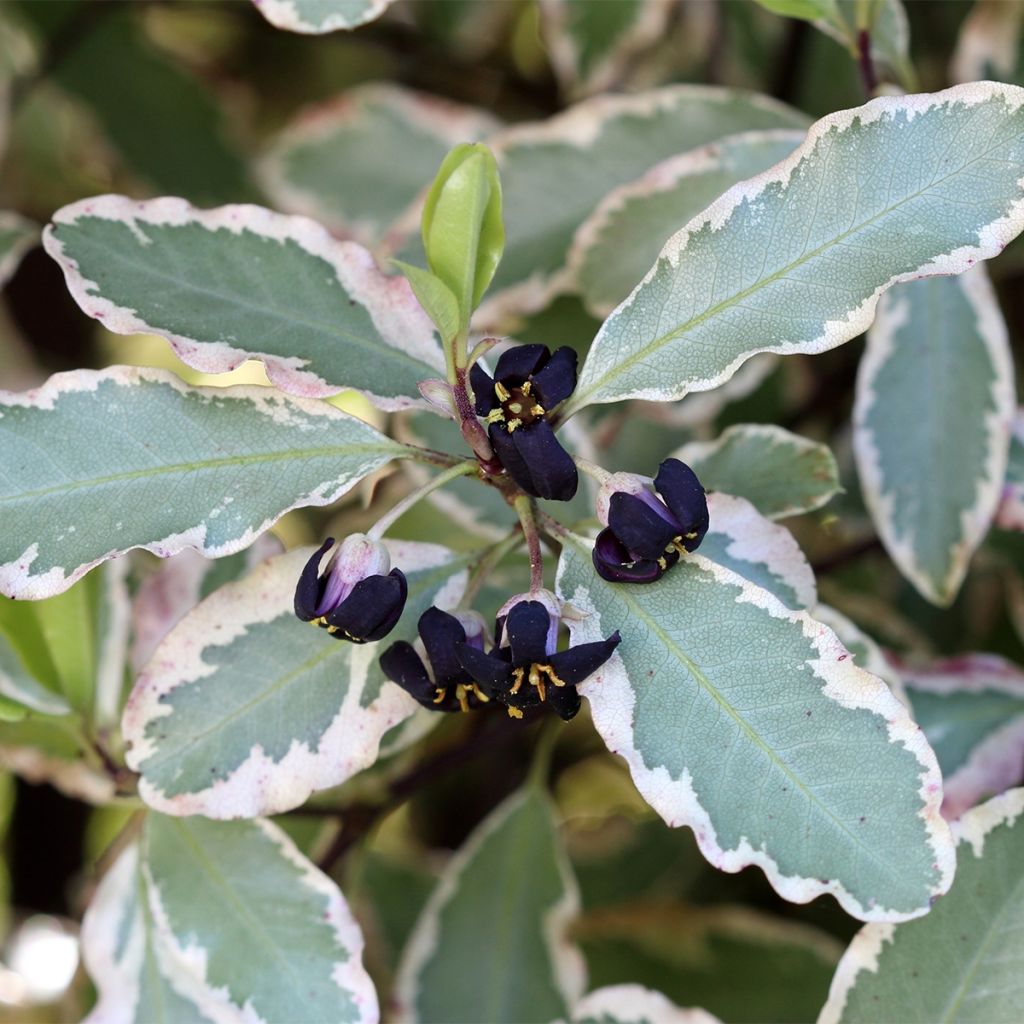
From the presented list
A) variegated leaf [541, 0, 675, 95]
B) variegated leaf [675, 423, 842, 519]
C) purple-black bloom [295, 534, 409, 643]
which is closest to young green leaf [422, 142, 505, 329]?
purple-black bloom [295, 534, 409, 643]

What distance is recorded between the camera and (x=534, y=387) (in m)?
0.64

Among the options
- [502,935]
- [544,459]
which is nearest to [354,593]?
Answer: [544,459]

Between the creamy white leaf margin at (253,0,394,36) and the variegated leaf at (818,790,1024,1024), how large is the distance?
0.63 m

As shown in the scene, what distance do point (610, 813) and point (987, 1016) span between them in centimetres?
79

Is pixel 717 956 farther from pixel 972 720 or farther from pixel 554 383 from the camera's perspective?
pixel 554 383

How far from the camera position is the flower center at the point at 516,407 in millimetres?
631

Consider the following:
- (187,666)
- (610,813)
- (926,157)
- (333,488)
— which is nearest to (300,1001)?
(187,666)

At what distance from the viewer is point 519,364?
64 cm

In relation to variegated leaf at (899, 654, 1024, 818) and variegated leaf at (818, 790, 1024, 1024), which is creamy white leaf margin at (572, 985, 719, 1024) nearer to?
variegated leaf at (818, 790, 1024, 1024)

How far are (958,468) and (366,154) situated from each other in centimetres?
68

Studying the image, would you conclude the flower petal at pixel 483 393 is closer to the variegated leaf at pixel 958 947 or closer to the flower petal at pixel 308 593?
the flower petal at pixel 308 593

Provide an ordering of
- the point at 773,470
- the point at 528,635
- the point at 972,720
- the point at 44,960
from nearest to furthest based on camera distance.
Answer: the point at 528,635 < the point at 773,470 < the point at 972,720 < the point at 44,960

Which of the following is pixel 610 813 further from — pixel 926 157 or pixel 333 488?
pixel 926 157

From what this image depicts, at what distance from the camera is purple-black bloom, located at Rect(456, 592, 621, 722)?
0.60 m
